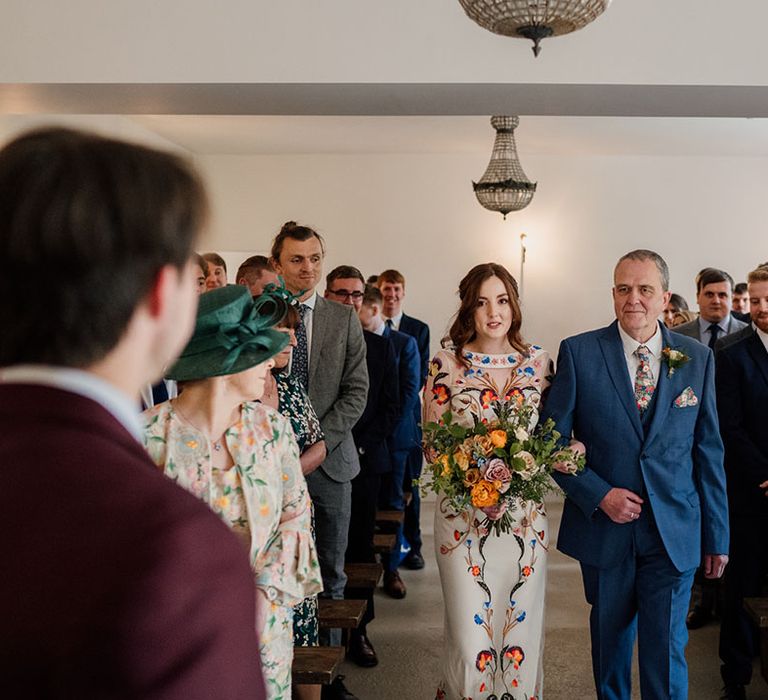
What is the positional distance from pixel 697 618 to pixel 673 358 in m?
2.60

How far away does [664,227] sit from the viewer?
34.5 ft

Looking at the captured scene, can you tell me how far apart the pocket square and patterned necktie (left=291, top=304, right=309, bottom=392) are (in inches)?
64.4

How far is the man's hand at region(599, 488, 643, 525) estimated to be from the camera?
140 inches

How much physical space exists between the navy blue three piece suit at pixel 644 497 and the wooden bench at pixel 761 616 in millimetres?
343

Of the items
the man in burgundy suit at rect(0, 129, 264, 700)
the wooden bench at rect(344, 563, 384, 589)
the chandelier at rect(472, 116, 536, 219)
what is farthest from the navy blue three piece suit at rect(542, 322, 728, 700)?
the chandelier at rect(472, 116, 536, 219)

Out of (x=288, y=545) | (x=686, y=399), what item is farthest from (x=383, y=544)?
(x=288, y=545)

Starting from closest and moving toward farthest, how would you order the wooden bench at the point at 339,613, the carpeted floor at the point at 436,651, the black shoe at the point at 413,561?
Answer: the wooden bench at the point at 339,613 → the carpeted floor at the point at 436,651 → the black shoe at the point at 413,561

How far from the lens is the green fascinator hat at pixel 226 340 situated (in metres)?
2.51

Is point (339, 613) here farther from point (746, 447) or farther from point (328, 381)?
point (746, 447)

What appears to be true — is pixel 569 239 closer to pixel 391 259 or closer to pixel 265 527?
pixel 391 259

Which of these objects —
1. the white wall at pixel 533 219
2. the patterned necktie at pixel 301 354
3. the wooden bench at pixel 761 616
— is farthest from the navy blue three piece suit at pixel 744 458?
the white wall at pixel 533 219

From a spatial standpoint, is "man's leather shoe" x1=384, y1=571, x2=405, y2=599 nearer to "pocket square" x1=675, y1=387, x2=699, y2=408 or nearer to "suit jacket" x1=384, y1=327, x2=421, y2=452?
"suit jacket" x1=384, y1=327, x2=421, y2=452

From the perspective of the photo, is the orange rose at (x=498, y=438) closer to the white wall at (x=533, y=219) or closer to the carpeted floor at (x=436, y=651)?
the carpeted floor at (x=436, y=651)

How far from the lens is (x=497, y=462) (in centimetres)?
356
